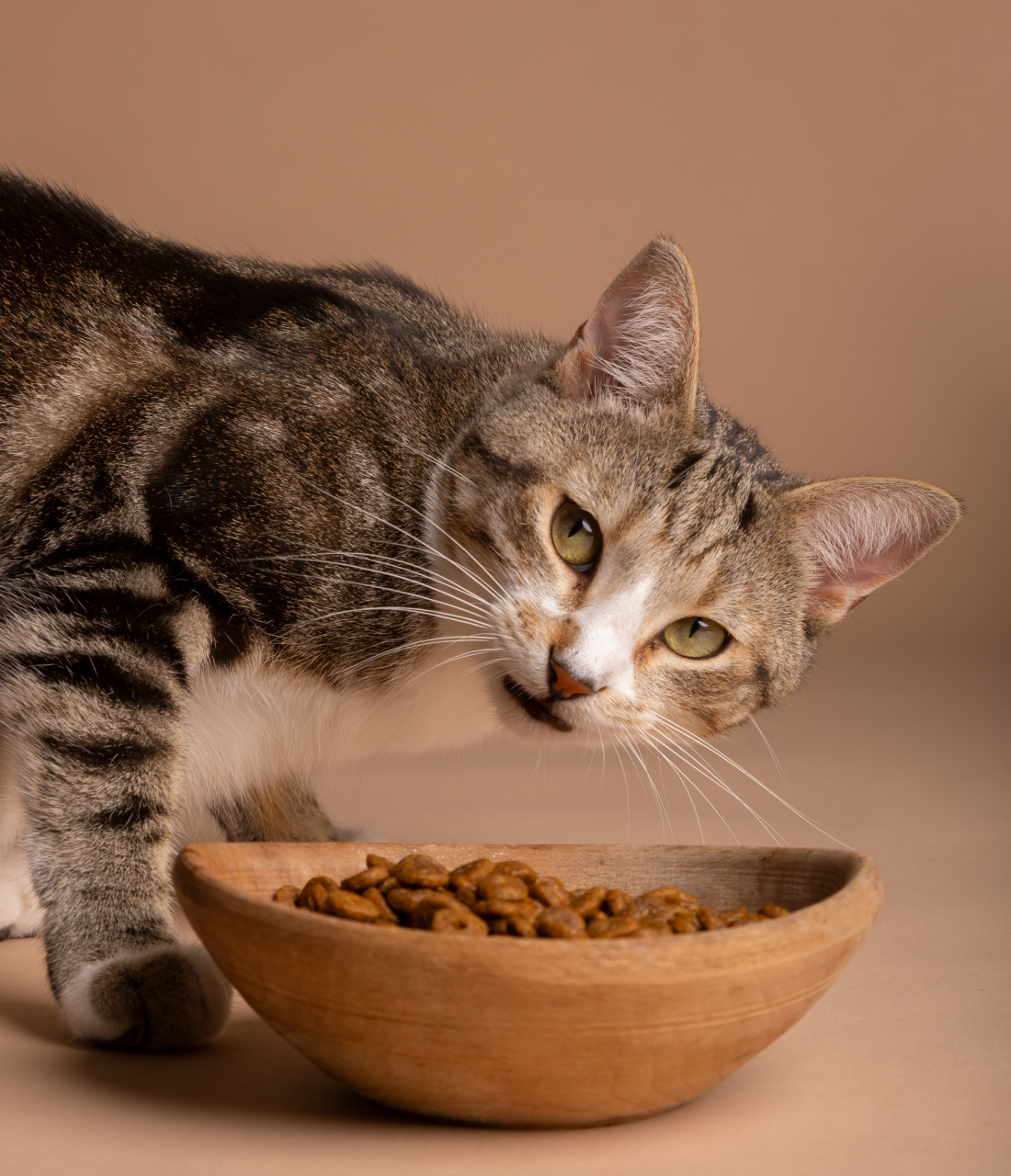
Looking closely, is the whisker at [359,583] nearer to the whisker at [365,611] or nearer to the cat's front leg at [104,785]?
the whisker at [365,611]

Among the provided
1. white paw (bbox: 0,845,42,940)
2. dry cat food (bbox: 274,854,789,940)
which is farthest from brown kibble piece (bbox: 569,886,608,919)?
white paw (bbox: 0,845,42,940)

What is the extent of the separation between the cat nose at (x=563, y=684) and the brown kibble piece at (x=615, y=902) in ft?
1.02

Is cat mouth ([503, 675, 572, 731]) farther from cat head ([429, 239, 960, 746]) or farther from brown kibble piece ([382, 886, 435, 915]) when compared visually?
brown kibble piece ([382, 886, 435, 915])

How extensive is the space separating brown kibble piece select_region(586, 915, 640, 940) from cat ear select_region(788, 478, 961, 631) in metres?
0.82

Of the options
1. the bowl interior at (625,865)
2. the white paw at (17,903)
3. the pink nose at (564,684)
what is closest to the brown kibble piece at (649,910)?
the bowl interior at (625,865)

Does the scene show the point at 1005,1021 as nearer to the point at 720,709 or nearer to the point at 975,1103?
the point at 975,1103

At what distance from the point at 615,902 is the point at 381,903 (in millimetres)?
273

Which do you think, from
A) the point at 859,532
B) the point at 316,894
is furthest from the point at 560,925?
the point at 859,532

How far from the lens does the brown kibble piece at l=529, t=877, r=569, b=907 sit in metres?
1.41

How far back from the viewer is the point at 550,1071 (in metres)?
1.23

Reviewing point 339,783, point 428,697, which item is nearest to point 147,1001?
point 428,697

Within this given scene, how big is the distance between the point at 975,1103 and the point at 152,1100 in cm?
98

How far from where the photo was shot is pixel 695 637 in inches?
72.8

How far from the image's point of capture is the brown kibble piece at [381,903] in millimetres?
1366
